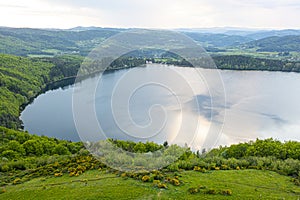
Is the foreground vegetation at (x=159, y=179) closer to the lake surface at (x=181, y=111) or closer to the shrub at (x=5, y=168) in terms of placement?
the shrub at (x=5, y=168)

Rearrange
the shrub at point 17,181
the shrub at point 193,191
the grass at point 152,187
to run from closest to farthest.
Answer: the grass at point 152,187 → the shrub at point 193,191 → the shrub at point 17,181

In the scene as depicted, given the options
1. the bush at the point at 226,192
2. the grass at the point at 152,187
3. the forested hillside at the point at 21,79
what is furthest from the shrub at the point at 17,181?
the forested hillside at the point at 21,79

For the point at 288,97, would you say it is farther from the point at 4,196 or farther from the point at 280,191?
the point at 4,196

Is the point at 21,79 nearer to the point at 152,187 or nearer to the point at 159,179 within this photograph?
the point at 159,179

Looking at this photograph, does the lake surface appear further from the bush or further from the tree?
the bush

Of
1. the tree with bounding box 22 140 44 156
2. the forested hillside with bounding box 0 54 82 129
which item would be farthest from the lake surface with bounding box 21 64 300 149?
the tree with bounding box 22 140 44 156

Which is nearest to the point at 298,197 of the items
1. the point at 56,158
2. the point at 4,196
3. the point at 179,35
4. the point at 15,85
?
the point at 179,35
